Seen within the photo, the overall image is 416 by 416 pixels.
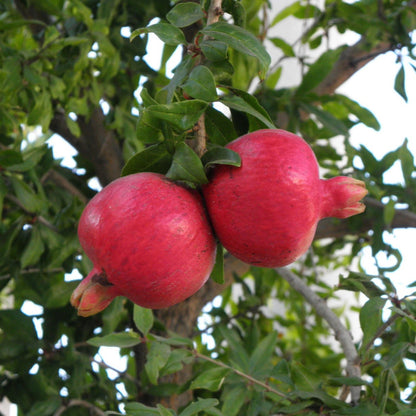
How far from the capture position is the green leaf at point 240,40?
1.42 ft

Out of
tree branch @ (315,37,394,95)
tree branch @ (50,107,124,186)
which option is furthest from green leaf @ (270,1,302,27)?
tree branch @ (50,107,124,186)

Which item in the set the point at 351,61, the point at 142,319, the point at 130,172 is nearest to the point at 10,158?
the point at 142,319

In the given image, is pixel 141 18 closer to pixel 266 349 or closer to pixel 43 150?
pixel 43 150

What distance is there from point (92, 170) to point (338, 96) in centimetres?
54

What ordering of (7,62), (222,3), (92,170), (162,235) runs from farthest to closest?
(92,170), (7,62), (222,3), (162,235)

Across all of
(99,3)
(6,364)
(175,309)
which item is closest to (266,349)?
(175,309)

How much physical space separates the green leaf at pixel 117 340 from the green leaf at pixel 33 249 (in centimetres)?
23

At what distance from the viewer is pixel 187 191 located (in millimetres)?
455

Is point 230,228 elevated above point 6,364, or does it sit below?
above

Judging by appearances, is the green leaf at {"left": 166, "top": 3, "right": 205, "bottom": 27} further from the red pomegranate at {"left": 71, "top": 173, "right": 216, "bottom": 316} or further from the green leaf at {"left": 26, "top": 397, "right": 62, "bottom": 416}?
the green leaf at {"left": 26, "top": 397, "right": 62, "bottom": 416}

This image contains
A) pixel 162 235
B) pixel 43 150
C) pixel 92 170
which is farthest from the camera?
pixel 92 170

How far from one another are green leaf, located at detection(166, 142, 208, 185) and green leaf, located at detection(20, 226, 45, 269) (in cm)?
50

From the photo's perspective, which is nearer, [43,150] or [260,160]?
[260,160]

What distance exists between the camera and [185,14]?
1.58 ft
